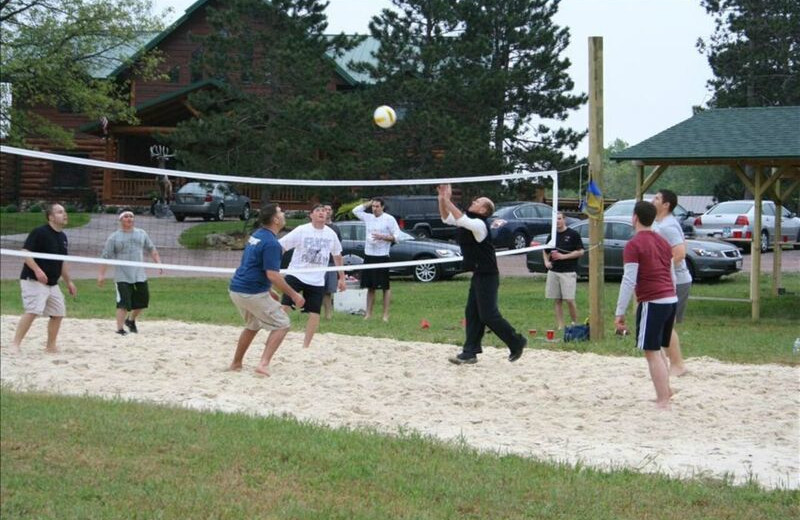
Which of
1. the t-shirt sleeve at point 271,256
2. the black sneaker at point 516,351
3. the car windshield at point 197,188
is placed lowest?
the black sneaker at point 516,351

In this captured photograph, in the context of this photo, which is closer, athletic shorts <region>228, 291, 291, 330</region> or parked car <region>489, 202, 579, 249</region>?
athletic shorts <region>228, 291, 291, 330</region>

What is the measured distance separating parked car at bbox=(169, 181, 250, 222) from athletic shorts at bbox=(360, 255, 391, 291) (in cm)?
1086

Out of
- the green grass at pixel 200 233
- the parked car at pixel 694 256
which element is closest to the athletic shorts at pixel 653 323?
the green grass at pixel 200 233

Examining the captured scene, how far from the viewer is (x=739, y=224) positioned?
93.9ft

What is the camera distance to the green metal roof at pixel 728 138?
1606 centimetres

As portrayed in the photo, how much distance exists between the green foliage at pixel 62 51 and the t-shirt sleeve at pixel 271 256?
1899 cm

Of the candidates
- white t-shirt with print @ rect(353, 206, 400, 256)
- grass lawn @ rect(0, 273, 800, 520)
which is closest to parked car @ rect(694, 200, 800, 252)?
white t-shirt with print @ rect(353, 206, 400, 256)

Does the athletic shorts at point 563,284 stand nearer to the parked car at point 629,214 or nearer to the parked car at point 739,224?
the parked car at point 629,214

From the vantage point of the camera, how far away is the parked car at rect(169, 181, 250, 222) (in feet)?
86.2

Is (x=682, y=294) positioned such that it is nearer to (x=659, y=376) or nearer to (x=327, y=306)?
(x=659, y=376)

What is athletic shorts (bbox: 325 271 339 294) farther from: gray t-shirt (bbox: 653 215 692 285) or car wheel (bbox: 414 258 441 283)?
car wheel (bbox: 414 258 441 283)

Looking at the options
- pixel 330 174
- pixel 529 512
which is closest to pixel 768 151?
pixel 529 512

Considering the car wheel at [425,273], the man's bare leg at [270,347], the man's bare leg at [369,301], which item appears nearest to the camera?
the man's bare leg at [270,347]

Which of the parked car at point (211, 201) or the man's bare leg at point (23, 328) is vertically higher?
the parked car at point (211, 201)
